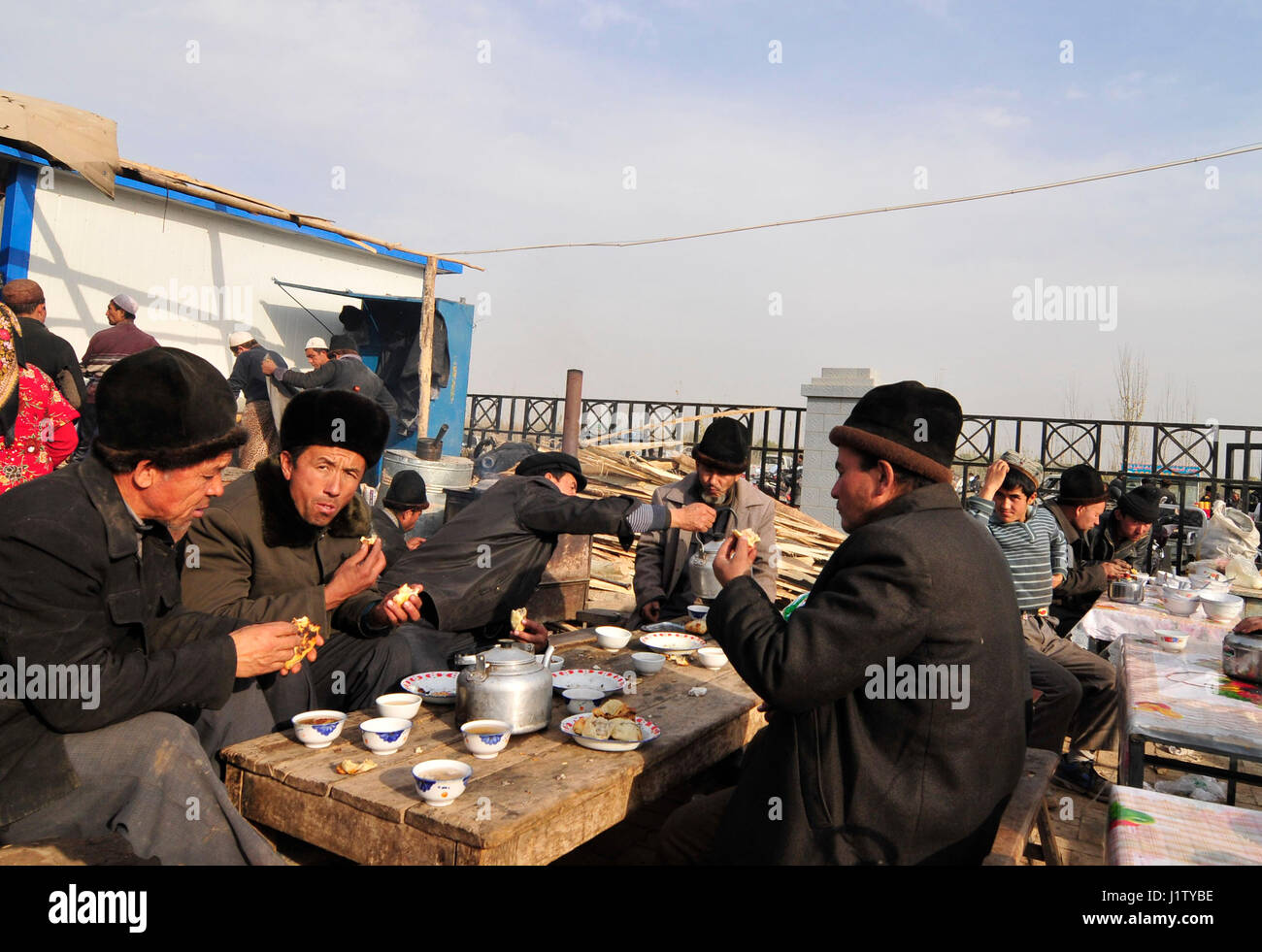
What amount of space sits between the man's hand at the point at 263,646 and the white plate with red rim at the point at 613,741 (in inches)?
35.0

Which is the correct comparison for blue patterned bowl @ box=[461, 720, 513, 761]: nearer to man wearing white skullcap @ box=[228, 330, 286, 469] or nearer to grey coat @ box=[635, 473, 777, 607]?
grey coat @ box=[635, 473, 777, 607]

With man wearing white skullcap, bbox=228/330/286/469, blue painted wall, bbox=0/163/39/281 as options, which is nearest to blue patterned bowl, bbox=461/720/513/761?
man wearing white skullcap, bbox=228/330/286/469

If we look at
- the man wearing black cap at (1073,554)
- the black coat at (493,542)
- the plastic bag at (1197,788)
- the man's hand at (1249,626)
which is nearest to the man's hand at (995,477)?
the man wearing black cap at (1073,554)

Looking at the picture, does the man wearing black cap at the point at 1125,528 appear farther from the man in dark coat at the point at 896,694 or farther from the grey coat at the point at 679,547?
the man in dark coat at the point at 896,694

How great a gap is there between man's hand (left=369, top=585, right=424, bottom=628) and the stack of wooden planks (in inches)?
185

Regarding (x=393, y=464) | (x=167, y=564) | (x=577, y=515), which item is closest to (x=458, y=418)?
(x=393, y=464)

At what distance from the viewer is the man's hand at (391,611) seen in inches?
135

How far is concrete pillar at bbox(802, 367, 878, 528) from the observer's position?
9930 mm

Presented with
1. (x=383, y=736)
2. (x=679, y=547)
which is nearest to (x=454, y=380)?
(x=679, y=547)

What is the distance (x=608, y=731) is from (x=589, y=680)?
0.66 metres

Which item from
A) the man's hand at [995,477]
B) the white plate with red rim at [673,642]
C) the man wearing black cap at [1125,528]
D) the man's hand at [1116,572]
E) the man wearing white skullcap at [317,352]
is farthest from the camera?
the man wearing white skullcap at [317,352]

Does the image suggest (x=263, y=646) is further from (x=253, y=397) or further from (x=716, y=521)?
(x=253, y=397)

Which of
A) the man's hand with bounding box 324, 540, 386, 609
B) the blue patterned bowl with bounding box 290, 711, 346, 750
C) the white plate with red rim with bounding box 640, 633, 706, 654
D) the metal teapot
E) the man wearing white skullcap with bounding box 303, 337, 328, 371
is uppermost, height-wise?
the man wearing white skullcap with bounding box 303, 337, 328, 371
